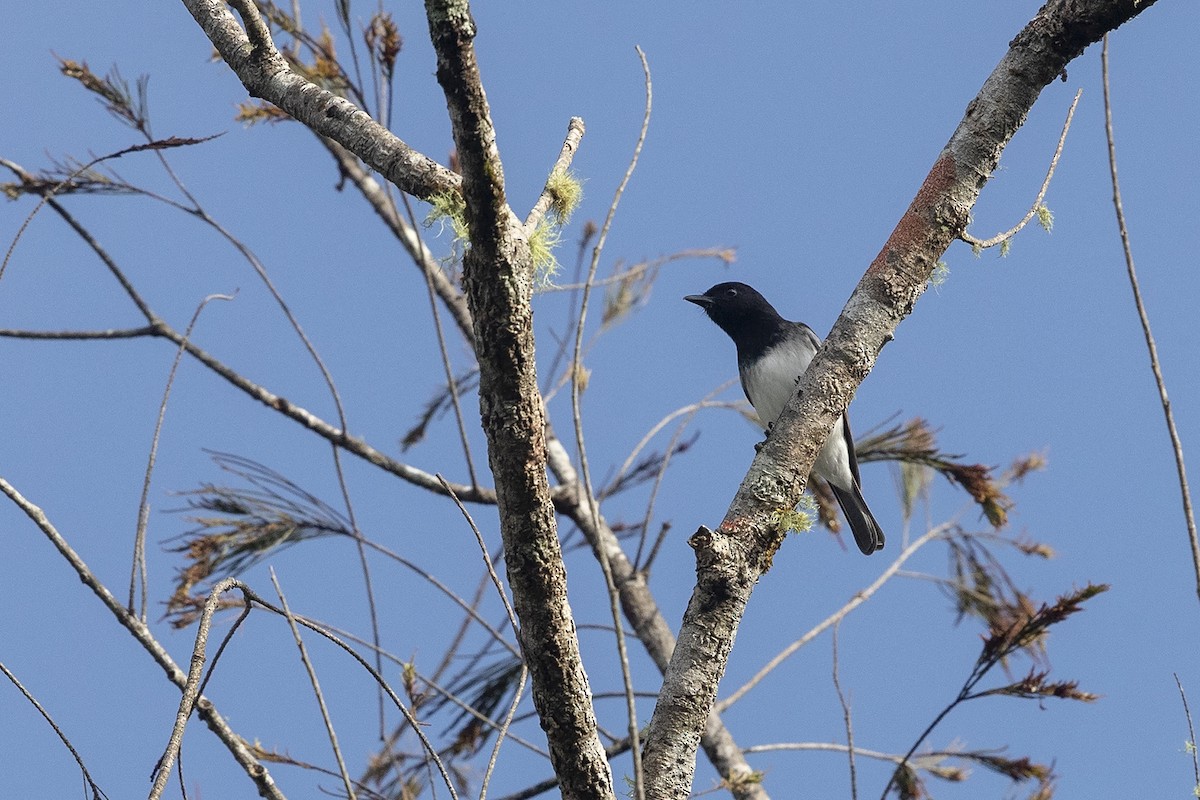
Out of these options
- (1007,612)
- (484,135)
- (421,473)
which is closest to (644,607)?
(421,473)

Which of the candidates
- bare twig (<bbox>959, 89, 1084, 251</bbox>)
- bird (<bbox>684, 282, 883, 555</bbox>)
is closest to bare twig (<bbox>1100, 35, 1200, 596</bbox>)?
bare twig (<bbox>959, 89, 1084, 251</bbox>)

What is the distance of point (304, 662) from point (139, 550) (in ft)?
3.94

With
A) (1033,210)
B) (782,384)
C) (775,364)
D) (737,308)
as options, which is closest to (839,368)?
(1033,210)

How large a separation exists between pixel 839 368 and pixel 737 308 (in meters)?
3.84

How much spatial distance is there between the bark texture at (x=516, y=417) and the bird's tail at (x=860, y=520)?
4130mm

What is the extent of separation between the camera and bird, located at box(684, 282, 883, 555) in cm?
609

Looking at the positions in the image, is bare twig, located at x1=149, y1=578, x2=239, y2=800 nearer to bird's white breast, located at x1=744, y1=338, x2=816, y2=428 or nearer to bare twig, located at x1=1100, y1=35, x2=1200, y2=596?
bare twig, located at x1=1100, y1=35, x2=1200, y2=596

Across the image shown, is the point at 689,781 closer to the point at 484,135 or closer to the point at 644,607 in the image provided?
the point at 484,135

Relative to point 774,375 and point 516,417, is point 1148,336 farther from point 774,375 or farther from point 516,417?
point 774,375

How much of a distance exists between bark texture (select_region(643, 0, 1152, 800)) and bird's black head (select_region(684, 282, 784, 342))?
3544mm

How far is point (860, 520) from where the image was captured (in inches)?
250

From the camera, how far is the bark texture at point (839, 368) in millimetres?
2537

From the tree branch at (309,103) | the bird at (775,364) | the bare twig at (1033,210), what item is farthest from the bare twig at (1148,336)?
the bird at (775,364)

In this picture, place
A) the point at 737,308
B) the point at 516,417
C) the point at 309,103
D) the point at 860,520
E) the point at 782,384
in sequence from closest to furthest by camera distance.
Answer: the point at 516,417 → the point at 309,103 → the point at 782,384 → the point at 860,520 → the point at 737,308
